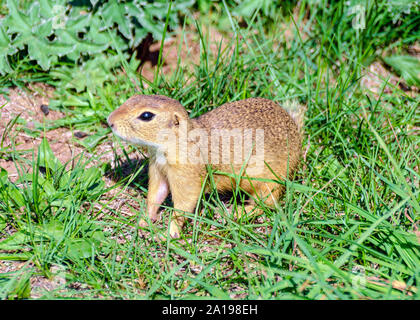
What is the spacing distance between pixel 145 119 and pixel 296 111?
1.61m

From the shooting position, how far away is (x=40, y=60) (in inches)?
168

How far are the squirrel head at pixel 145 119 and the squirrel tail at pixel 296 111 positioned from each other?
4.21ft

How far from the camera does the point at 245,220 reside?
3146mm

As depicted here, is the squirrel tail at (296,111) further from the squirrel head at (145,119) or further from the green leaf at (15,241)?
the green leaf at (15,241)

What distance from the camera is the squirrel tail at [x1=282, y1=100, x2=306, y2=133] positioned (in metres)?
3.99

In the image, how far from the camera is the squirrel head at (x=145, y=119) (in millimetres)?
2988

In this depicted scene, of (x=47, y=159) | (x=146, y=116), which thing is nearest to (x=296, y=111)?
(x=146, y=116)

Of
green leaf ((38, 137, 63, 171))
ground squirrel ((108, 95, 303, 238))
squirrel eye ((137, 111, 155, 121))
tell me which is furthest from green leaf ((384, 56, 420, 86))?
green leaf ((38, 137, 63, 171))

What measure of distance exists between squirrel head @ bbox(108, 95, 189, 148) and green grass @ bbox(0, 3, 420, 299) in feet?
1.50

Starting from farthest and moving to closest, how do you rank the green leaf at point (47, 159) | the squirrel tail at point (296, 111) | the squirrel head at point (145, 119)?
the squirrel tail at point (296, 111) < the green leaf at point (47, 159) < the squirrel head at point (145, 119)

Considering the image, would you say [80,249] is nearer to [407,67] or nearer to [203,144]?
[203,144]

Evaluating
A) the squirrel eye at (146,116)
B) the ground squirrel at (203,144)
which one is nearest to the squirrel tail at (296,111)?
the ground squirrel at (203,144)

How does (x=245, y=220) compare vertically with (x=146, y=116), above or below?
below
